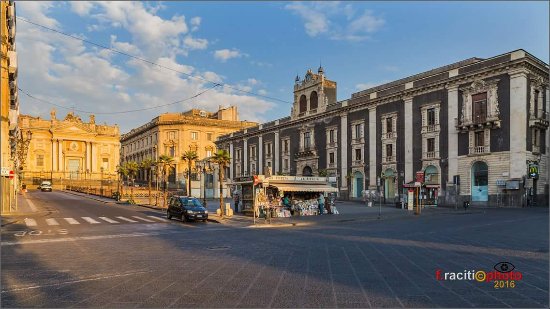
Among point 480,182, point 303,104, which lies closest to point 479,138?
point 480,182

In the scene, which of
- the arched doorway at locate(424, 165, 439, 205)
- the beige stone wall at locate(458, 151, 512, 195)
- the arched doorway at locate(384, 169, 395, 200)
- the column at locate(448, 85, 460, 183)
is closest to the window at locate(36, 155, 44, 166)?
the arched doorway at locate(384, 169, 395, 200)

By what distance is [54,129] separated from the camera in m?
94.8

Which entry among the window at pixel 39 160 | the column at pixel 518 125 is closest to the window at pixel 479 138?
the column at pixel 518 125

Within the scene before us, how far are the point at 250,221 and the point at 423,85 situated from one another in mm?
30381

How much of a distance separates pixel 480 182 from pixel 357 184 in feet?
58.1

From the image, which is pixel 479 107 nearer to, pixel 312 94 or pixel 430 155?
pixel 430 155

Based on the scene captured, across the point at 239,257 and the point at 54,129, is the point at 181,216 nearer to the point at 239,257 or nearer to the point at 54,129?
the point at 239,257

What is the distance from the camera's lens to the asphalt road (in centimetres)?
750

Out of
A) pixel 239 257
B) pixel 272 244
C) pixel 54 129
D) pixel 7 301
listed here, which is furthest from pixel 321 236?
pixel 54 129

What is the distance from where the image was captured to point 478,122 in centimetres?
4197

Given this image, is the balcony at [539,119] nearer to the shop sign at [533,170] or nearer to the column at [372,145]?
the shop sign at [533,170]

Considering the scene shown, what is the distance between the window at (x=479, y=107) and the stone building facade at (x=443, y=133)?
0.11 m

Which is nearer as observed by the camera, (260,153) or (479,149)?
(479,149)

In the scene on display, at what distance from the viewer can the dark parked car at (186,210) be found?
86.7 feet
